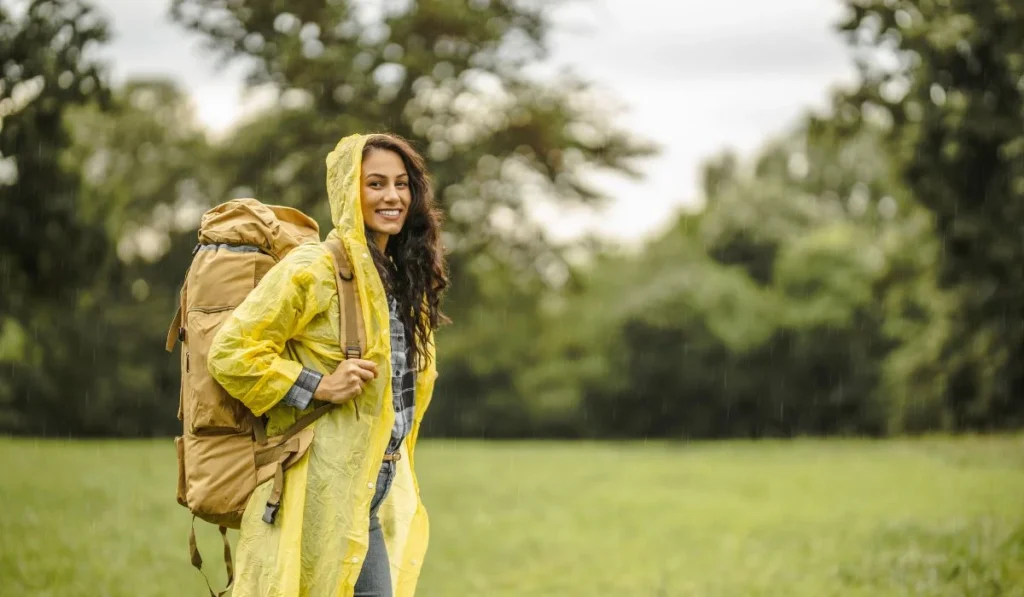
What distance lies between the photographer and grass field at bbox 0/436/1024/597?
9.00 meters

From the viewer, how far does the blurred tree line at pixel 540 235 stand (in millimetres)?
16297

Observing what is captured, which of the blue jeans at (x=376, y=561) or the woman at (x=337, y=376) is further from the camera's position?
the blue jeans at (x=376, y=561)

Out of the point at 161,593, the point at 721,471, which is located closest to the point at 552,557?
the point at 161,593

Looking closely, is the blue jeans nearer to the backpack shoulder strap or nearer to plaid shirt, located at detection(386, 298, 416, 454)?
plaid shirt, located at detection(386, 298, 416, 454)

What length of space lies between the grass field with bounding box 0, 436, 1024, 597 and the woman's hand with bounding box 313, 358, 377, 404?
5314mm

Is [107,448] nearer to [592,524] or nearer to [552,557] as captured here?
[592,524]

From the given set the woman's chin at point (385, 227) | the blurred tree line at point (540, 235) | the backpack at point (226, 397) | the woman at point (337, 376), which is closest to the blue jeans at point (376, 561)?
the woman at point (337, 376)

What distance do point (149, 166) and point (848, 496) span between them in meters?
23.1

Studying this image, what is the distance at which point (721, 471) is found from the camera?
19.3 meters

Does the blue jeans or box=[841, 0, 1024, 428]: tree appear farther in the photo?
box=[841, 0, 1024, 428]: tree

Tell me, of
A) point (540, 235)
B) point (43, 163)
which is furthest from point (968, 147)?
point (43, 163)

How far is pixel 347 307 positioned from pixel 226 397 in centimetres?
45

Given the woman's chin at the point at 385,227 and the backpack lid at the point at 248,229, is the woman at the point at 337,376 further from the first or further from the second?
the backpack lid at the point at 248,229

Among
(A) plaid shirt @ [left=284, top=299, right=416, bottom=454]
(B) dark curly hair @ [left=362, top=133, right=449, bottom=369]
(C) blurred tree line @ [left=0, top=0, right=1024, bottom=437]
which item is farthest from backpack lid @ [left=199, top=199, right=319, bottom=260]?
(C) blurred tree line @ [left=0, top=0, right=1024, bottom=437]
